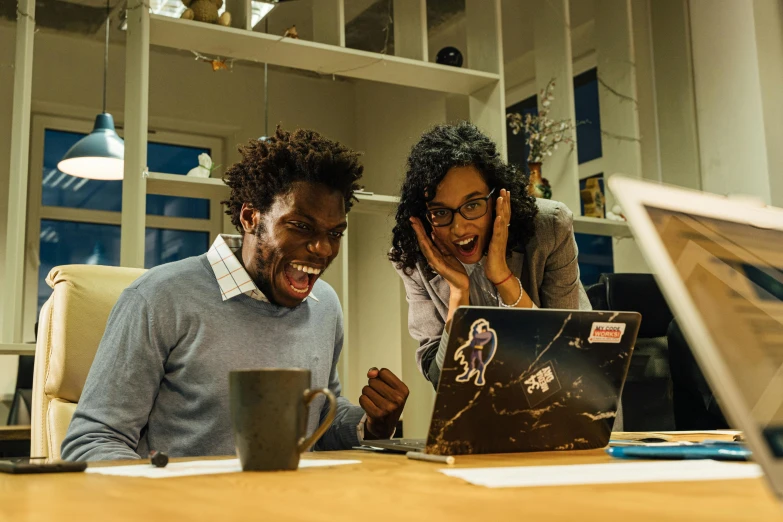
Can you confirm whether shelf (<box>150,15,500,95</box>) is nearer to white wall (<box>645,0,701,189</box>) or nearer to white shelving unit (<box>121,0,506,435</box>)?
white shelving unit (<box>121,0,506,435</box>)

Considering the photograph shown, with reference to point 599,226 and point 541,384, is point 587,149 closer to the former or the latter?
point 599,226


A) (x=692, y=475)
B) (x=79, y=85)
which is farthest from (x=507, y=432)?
(x=79, y=85)

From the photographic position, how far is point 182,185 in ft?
9.80

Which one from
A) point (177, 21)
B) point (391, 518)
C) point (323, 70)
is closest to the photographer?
point (391, 518)

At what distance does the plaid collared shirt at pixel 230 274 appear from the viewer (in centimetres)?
150

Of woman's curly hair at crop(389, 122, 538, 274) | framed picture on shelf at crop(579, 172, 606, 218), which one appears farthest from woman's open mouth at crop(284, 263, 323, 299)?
framed picture on shelf at crop(579, 172, 606, 218)

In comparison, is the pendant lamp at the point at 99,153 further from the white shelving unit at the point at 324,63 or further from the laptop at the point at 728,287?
the laptop at the point at 728,287

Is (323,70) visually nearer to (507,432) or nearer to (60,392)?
(60,392)

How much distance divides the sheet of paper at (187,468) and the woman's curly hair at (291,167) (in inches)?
29.7

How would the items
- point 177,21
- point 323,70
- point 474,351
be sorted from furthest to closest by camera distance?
1. point 323,70
2. point 177,21
3. point 474,351

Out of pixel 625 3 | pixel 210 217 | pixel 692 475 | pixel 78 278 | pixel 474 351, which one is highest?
pixel 625 3

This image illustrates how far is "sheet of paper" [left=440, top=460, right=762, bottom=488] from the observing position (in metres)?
0.69

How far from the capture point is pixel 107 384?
4.31 ft

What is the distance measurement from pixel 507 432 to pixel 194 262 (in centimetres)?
79
